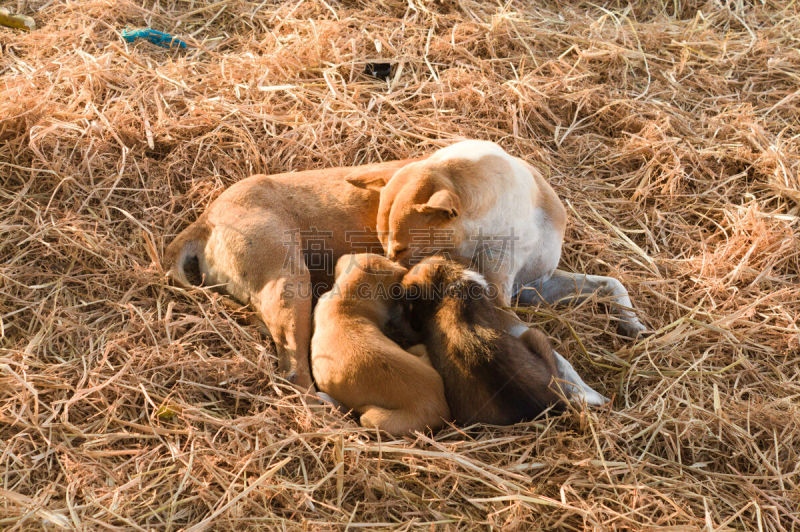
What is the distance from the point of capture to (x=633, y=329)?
4215 millimetres

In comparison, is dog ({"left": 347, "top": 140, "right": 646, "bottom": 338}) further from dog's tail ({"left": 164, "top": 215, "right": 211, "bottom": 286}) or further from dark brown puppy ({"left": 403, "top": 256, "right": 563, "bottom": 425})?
dog's tail ({"left": 164, "top": 215, "right": 211, "bottom": 286})

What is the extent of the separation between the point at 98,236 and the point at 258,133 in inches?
57.1

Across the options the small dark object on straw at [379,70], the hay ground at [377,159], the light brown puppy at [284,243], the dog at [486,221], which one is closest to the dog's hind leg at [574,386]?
the hay ground at [377,159]

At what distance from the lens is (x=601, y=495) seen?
10.3 feet

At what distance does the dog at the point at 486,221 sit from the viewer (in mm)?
→ 4027

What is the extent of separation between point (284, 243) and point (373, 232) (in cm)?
61

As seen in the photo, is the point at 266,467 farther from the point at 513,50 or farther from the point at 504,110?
the point at 513,50

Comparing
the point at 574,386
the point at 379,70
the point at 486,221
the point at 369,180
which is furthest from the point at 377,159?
the point at 574,386

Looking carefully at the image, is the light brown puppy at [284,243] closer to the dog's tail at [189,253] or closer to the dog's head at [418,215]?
the dog's tail at [189,253]

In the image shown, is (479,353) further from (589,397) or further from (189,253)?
(189,253)

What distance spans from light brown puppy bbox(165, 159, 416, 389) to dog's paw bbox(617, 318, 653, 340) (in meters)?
1.56

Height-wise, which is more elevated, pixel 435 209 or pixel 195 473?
pixel 435 209

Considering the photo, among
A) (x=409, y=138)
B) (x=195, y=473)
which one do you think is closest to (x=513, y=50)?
(x=409, y=138)

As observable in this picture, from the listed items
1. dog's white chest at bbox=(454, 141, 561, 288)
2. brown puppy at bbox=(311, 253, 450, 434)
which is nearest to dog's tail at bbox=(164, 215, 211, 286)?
brown puppy at bbox=(311, 253, 450, 434)
